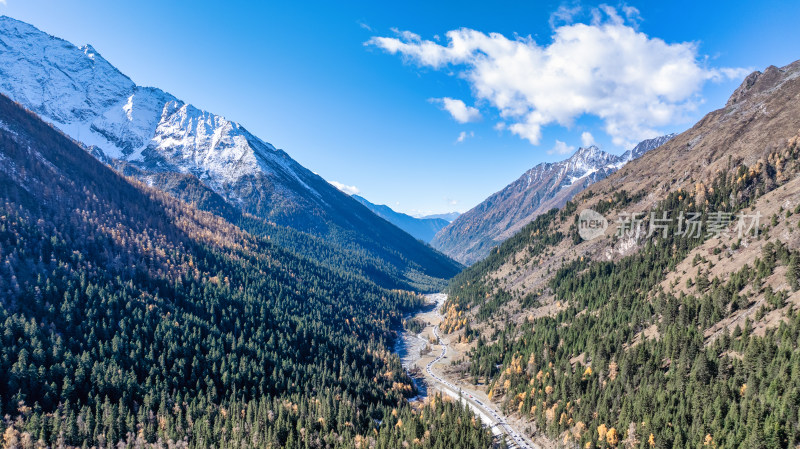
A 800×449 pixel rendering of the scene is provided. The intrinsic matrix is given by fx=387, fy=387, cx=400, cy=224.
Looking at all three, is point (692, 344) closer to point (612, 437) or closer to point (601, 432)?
point (612, 437)

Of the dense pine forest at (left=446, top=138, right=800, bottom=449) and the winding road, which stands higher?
the dense pine forest at (left=446, top=138, right=800, bottom=449)

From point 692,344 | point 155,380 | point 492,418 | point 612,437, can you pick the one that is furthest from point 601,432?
point 155,380

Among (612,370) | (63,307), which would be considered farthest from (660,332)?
(63,307)

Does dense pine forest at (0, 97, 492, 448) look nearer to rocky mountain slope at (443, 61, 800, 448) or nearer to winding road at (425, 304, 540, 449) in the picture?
winding road at (425, 304, 540, 449)

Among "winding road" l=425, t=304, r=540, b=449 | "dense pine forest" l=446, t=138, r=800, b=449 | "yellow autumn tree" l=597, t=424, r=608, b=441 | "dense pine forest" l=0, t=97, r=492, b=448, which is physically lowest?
"dense pine forest" l=0, t=97, r=492, b=448

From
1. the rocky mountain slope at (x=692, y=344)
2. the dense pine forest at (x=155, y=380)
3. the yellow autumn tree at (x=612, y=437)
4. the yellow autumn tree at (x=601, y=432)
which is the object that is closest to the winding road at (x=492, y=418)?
the rocky mountain slope at (x=692, y=344)

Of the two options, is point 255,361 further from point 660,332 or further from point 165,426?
point 660,332

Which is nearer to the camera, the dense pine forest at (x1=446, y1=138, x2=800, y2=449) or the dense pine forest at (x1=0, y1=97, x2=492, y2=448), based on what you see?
the dense pine forest at (x1=446, y1=138, x2=800, y2=449)

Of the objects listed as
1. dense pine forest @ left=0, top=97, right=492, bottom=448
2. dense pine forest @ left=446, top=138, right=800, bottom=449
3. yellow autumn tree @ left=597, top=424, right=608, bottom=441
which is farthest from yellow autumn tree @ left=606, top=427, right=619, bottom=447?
dense pine forest @ left=0, top=97, right=492, bottom=448
